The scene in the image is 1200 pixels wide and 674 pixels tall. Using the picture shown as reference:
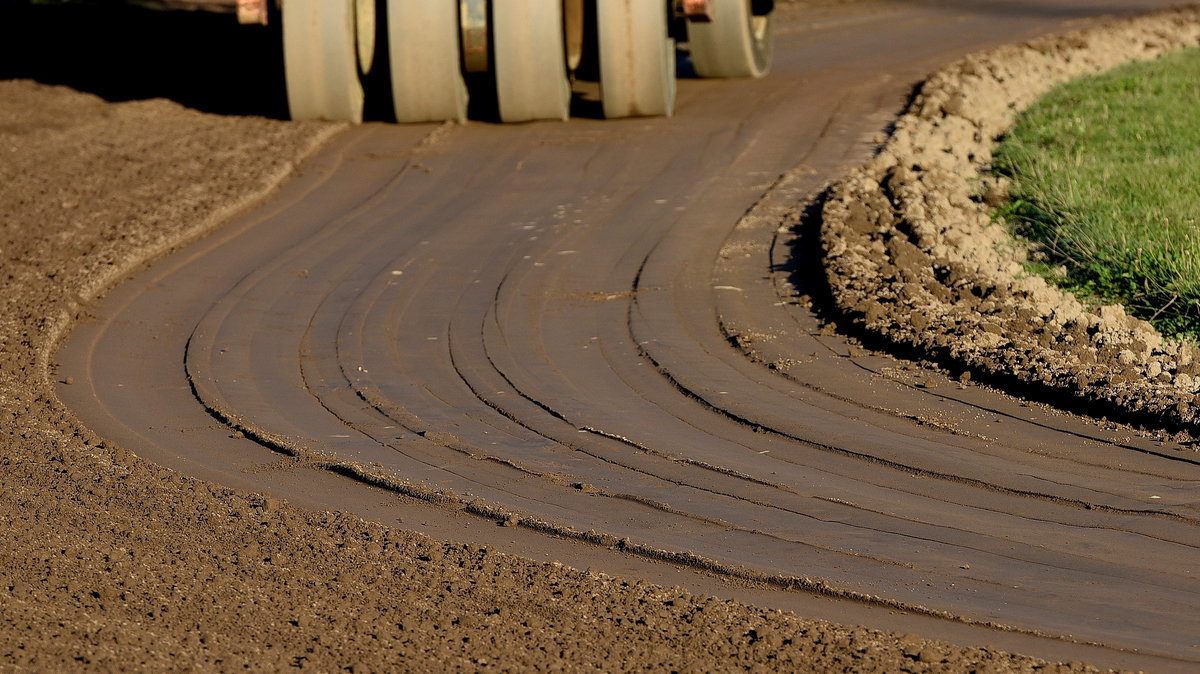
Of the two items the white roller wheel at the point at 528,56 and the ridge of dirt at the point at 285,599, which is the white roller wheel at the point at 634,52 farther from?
the ridge of dirt at the point at 285,599

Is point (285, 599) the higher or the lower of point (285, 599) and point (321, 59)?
the lower

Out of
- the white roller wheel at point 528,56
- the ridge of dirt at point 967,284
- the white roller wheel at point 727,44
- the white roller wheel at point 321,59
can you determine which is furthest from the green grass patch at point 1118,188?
the white roller wheel at point 321,59

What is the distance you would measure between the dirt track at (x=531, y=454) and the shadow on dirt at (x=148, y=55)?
149 inches

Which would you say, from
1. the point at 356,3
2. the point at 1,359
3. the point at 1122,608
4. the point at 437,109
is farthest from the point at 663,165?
the point at 1122,608

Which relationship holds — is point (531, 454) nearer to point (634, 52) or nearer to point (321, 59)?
point (634, 52)

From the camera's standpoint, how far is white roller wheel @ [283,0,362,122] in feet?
41.4

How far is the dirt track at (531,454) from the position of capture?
4.64 meters

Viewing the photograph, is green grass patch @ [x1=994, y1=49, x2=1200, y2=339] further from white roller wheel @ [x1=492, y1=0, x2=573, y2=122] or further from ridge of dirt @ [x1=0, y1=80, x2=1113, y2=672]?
white roller wheel @ [x1=492, y1=0, x2=573, y2=122]

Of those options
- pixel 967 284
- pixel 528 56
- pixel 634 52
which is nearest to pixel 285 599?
pixel 967 284

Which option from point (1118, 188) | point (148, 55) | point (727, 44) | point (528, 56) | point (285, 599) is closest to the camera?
point (285, 599)

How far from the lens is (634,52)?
12641mm

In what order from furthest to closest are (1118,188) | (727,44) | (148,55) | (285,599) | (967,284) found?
(148,55) < (727,44) < (1118,188) < (967,284) < (285,599)

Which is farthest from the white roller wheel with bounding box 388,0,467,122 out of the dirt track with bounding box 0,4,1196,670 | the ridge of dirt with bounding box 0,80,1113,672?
the ridge of dirt with bounding box 0,80,1113,672

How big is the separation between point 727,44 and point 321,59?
4.30 meters
